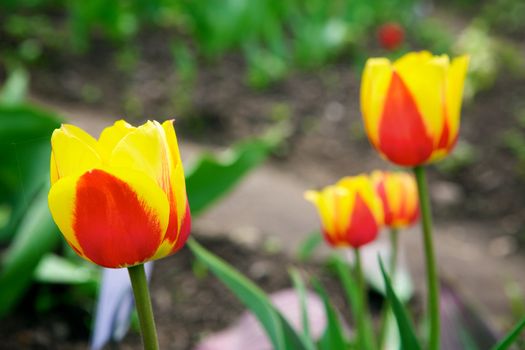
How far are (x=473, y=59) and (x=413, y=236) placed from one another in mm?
2786

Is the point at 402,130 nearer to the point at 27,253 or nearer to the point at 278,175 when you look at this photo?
the point at 27,253

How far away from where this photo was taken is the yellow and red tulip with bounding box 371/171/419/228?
1.32m

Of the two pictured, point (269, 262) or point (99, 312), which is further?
point (269, 262)

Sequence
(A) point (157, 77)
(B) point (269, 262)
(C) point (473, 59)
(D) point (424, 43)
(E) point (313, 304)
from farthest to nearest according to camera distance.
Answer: (D) point (424, 43)
(C) point (473, 59)
(A) point (157, 77)
(B) point (269, 262)
(E) point (313, 304)

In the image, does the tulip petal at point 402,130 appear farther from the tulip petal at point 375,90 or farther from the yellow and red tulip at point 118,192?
the yellow and red tulip at point 118,192

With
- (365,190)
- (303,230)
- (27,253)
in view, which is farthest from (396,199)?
(303,230)

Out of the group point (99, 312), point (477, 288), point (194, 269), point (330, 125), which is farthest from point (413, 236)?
point (99, 312)

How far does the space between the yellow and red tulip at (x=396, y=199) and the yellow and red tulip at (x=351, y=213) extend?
0.27ft

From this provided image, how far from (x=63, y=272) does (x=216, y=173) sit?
19.7 inches

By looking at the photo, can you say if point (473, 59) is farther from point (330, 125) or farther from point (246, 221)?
point (246, 221)

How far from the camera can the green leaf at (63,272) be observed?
72.3 inches

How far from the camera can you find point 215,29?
15.0 ft

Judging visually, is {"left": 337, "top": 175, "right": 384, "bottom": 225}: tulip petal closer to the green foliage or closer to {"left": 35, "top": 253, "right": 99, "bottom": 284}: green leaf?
{"left": 35, "top": 253, "right": 99, "bottom": 284}: green leaf

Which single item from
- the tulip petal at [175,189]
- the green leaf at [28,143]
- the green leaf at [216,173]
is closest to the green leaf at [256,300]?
the tulip petal at [175,189]
